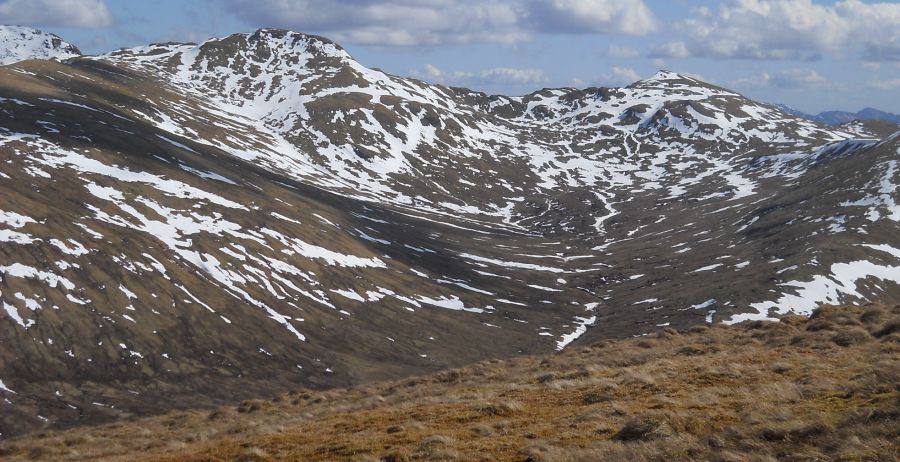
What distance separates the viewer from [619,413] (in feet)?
71.5

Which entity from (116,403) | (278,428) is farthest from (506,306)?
(278,428)

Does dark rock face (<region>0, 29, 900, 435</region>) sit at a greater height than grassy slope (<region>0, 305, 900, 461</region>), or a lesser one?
lesser

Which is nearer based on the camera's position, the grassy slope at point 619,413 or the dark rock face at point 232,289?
the grassy slope at point 619,413

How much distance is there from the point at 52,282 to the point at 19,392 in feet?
83.3

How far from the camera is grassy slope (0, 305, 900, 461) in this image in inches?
664

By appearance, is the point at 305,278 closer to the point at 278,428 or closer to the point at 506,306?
the point at 506,306

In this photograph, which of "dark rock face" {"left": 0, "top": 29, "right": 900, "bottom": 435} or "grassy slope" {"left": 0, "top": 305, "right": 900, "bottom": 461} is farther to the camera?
"dark rock face" {"left": 0, "top": 29, "right": 900, "bottom": 435}

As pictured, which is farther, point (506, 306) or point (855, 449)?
point (506, 306)

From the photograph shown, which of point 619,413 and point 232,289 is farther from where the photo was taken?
point 232,289

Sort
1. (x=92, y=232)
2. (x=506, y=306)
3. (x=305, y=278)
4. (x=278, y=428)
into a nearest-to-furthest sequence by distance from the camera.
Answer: (x=278, y=428) → (x=92, y=232) → (x=305, y=278) → (x=506, y=306)

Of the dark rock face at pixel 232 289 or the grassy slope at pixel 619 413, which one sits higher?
the grassy slope at pixel 619 413

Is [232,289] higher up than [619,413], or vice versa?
[619,413]

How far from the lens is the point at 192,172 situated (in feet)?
594

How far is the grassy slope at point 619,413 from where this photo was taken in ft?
55.3
